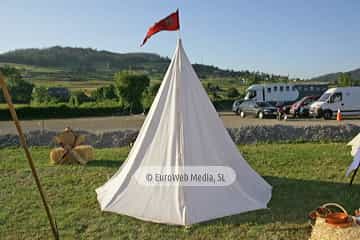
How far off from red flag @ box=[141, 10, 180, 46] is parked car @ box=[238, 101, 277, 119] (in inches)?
815

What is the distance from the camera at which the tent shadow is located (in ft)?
17.3

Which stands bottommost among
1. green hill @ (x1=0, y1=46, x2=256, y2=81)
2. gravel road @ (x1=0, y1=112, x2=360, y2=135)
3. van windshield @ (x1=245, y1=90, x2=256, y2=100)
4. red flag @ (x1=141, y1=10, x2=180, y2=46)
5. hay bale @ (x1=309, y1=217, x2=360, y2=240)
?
gravel road @ (x1=0, y1=112, x2=360, y2=135)

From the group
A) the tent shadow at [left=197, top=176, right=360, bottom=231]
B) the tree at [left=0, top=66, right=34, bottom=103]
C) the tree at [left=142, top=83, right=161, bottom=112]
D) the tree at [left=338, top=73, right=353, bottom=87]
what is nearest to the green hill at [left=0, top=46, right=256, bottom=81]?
the tree at [left=0, top=66, right=34, bottom=103]

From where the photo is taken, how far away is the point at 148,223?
5.20 m

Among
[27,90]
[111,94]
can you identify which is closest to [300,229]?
[111,94]

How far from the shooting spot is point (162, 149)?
5.72m

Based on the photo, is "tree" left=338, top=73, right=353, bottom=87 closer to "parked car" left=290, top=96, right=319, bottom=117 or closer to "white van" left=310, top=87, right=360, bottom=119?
"parked car" left=290, top=96, right=319, bottom=117

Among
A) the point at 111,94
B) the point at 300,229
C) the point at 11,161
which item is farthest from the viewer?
the point at 111,94

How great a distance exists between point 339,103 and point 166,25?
840 inches

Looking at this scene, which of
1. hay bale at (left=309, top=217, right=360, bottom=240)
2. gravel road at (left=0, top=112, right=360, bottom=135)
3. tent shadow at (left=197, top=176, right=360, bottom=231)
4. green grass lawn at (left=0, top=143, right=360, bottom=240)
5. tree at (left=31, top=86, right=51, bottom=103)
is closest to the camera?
hay bale at (left=309, top=217, right=360, bottom=240)

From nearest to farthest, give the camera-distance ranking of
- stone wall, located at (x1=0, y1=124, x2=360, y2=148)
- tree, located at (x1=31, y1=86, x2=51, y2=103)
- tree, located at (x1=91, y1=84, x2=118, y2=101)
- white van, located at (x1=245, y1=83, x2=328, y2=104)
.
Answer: stone wall, located at (x1=0, y1=124, x2=360, y2=148) → white van, located at (x1=245, y1=83, x2=328, y2=104) → tree, located at (x1=31, y1=86, x2=51, y2=103) → tree, located at (x1=91, y1=84, x2=118, y2=101)

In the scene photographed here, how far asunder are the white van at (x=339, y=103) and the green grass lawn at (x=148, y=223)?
14399mm

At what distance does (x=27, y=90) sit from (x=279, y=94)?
3578 centimetres

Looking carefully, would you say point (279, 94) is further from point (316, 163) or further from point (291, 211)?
point (291, 211)
